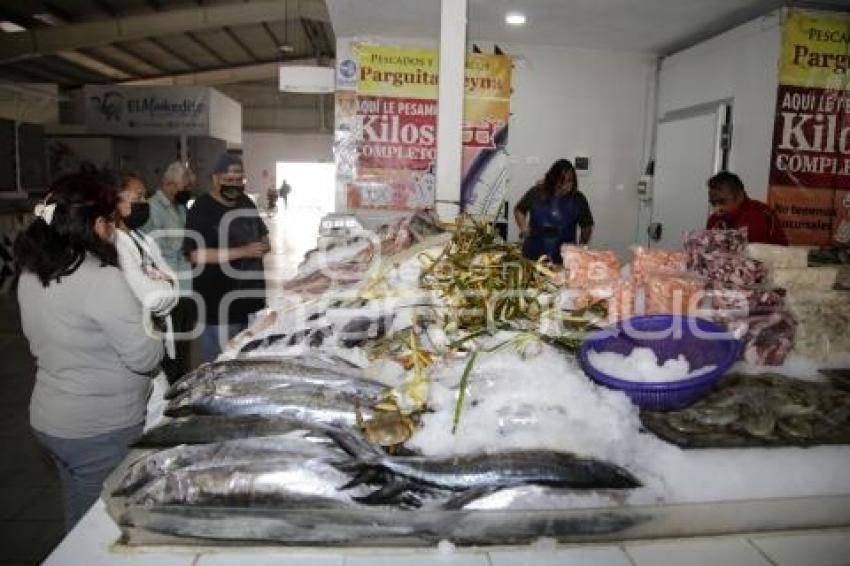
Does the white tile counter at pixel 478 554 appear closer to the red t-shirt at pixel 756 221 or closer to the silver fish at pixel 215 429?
the silver fish at pixel 215 429

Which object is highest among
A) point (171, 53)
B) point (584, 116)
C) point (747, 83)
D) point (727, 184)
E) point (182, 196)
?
point (171, 53)

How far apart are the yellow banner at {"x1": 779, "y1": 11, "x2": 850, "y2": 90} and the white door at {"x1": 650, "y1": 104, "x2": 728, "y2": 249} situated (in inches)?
29.2

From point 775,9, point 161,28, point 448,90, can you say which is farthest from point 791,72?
point 161,28

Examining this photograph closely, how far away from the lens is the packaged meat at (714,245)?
2.58 metres

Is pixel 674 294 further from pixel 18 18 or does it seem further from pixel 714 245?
pixel 18 18

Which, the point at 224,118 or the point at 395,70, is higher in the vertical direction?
the point at 224,118

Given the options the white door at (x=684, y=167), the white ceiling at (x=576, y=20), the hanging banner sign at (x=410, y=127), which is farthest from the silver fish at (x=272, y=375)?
the white door at (x=684, y=167)

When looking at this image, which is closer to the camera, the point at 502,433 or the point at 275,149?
the point at 502,433

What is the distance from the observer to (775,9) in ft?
19.1

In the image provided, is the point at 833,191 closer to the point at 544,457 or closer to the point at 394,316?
the point at 394,316

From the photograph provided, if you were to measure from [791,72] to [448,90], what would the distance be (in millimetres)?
3463

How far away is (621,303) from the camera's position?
2492 mm

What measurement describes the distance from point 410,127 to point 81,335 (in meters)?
5.78

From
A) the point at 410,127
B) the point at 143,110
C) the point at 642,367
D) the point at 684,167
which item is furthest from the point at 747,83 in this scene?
the point at 143,110
